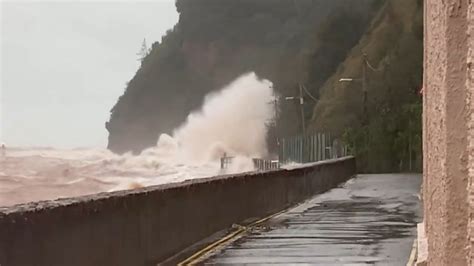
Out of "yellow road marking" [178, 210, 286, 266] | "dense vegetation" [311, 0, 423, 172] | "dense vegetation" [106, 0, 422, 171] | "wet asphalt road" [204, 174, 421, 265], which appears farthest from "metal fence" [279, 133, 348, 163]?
"yellow road marking" [178, 210, 286, 266]

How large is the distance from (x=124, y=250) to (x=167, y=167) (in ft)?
363

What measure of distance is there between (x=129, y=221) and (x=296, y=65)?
4713 inches

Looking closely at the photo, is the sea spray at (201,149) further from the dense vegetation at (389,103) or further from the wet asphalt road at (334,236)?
the wet asphalt road at (334,236)

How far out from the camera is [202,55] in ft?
545

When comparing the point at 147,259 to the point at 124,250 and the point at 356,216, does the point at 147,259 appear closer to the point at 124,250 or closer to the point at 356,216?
the point at 124,250

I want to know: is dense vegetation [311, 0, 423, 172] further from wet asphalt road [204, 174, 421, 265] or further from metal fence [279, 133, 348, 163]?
wet asphalt road [204, 174, 421, 265]

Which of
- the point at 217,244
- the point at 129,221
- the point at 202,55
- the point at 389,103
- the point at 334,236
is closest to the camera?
the point at 129,221

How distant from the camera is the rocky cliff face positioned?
159250 millimetres

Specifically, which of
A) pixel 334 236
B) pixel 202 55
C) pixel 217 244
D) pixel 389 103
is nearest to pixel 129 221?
pixel 217 244

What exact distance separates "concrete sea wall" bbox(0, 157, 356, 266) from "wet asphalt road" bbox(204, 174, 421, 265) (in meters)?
0.78

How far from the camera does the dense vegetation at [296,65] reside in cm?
7275

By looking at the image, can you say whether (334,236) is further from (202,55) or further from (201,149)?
(202,55)

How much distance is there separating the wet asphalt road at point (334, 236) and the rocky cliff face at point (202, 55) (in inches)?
4561

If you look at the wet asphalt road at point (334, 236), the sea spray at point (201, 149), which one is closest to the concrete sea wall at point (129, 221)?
the wet asphalt road at point (334, 236)
